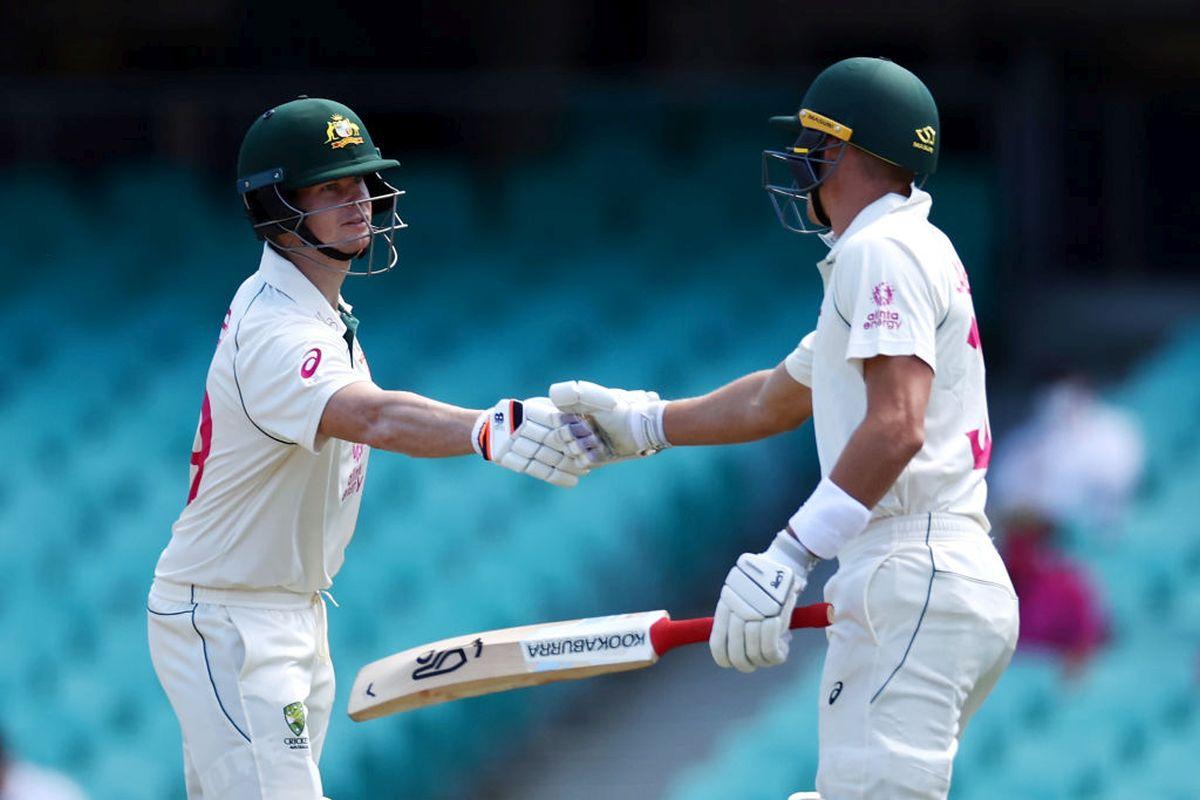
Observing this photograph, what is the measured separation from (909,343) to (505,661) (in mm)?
1010

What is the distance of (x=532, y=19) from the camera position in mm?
9938

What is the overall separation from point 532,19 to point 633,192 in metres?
1.32

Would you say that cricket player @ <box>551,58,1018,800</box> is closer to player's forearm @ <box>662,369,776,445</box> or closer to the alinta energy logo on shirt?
the alinta energy logo on shirt

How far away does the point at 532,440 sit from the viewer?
372cm

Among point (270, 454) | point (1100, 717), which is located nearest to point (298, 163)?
point (270, 454)

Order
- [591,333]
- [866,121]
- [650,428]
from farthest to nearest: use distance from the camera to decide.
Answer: [591,333] → [650,428] → [866,121]

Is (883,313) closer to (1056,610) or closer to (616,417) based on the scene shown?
(616,417)

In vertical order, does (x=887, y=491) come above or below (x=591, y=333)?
above

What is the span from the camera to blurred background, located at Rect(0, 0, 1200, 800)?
6543 mm

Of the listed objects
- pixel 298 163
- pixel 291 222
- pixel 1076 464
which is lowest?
pixel 1076 464

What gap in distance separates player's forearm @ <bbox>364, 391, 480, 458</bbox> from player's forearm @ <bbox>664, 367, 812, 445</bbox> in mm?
581

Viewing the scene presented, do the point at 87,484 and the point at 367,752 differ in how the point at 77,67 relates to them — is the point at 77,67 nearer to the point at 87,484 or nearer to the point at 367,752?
the point at 87,484

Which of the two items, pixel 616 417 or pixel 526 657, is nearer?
pixel 526 657

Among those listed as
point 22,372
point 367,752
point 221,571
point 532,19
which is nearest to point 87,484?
point 22,372
